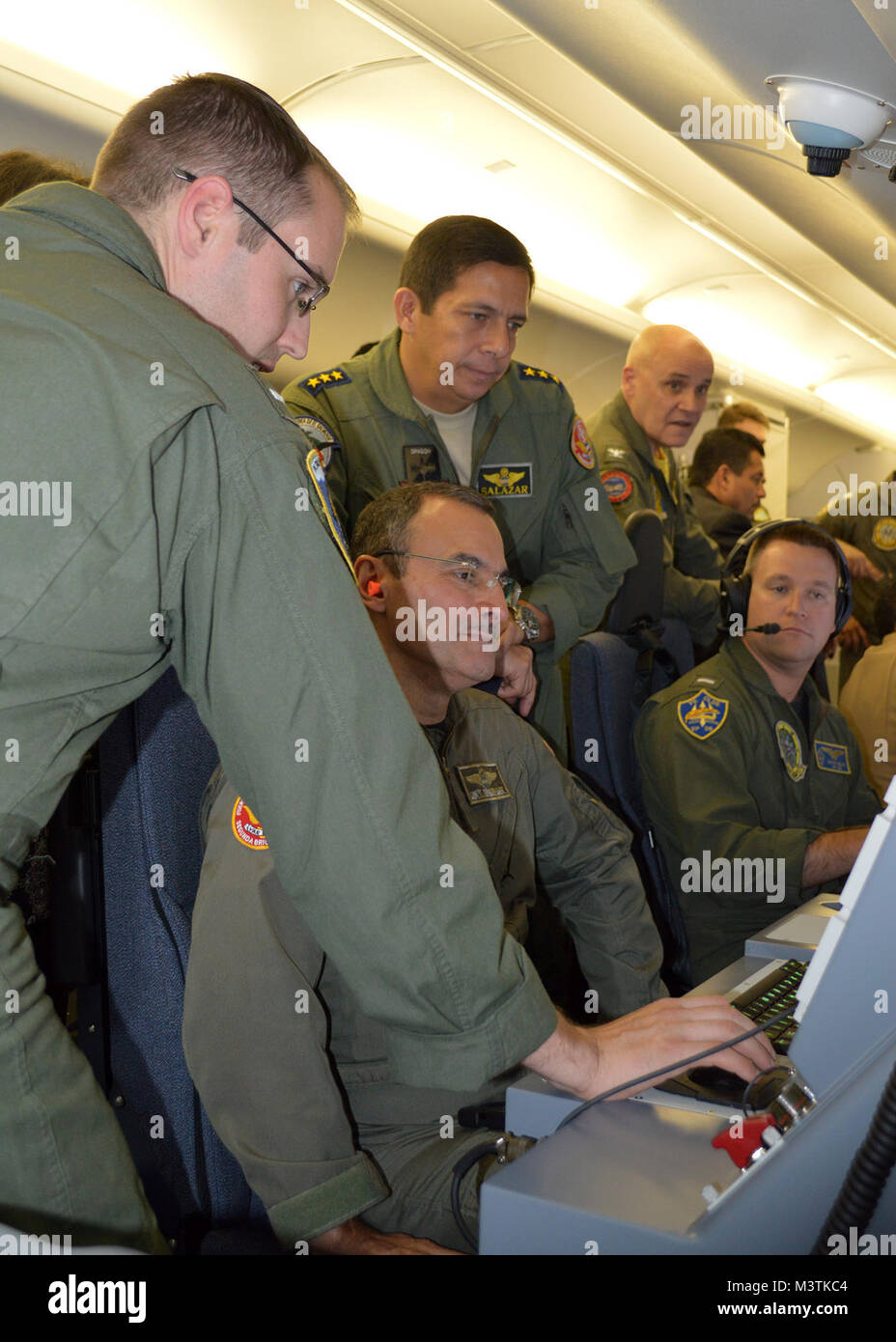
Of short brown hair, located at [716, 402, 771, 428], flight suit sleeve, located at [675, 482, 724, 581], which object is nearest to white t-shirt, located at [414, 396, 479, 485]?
flight suit sleeve, located at [675, 482, 724, 581]

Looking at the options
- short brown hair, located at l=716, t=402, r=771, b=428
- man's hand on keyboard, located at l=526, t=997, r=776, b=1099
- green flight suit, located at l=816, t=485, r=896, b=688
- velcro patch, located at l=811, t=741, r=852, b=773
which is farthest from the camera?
short brown hair, located at l=716, t=402, r=771, b=428

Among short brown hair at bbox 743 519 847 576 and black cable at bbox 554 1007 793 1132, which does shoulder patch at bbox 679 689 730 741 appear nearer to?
short brown hair at bbox 743 519 847 576

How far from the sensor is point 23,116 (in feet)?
9.06

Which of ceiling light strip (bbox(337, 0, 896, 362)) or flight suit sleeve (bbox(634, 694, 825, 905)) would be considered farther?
ceiling light strip (bbox(337, 0, 896, 362))

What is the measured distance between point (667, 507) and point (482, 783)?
6.78ft

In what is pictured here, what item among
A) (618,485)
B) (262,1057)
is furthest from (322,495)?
(618,485)

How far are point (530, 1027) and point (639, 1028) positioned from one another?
18 cm

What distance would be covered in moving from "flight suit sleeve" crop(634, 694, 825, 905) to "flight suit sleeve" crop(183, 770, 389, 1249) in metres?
1.21

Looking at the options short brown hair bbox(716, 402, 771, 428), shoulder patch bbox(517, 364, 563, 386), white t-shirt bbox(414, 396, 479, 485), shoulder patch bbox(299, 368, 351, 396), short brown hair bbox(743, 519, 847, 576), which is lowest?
short brown hair bbox(743, 519, 847, 576)

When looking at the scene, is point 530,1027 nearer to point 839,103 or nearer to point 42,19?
point 839,103

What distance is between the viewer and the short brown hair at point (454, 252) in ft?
8.63

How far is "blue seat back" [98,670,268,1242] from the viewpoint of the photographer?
135cm
